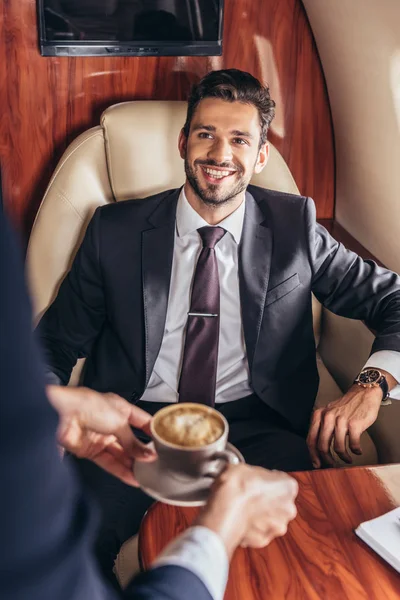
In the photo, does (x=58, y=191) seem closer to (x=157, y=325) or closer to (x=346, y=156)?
(x=157, y=325)

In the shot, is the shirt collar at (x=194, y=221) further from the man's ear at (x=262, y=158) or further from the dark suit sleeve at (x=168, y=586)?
the dark suit sleeve at (x=168, y=586)

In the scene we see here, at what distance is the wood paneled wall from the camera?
6.43 feet

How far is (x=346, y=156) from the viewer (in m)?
2.16

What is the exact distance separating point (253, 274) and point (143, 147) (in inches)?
18.3

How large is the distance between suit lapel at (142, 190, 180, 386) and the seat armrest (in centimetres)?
56

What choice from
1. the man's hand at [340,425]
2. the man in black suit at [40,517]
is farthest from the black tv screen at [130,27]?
the man in black suit at [40,517]

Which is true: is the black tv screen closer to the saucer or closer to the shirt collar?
the shirt collar

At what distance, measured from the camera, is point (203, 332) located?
5.41 ft

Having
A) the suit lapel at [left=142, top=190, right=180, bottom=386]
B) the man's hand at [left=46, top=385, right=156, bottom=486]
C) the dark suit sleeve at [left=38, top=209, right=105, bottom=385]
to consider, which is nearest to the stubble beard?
the suit lapel at [left=142, top=190, right=180, bottom=386]

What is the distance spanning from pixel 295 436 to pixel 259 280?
1.31 ft

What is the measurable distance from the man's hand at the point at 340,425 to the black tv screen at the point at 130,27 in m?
1.21

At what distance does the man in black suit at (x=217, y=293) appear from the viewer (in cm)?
166

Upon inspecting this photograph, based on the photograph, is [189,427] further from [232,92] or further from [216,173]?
[232,92]

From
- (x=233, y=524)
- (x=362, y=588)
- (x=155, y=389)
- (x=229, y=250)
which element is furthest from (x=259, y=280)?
(x=233, y=524)
